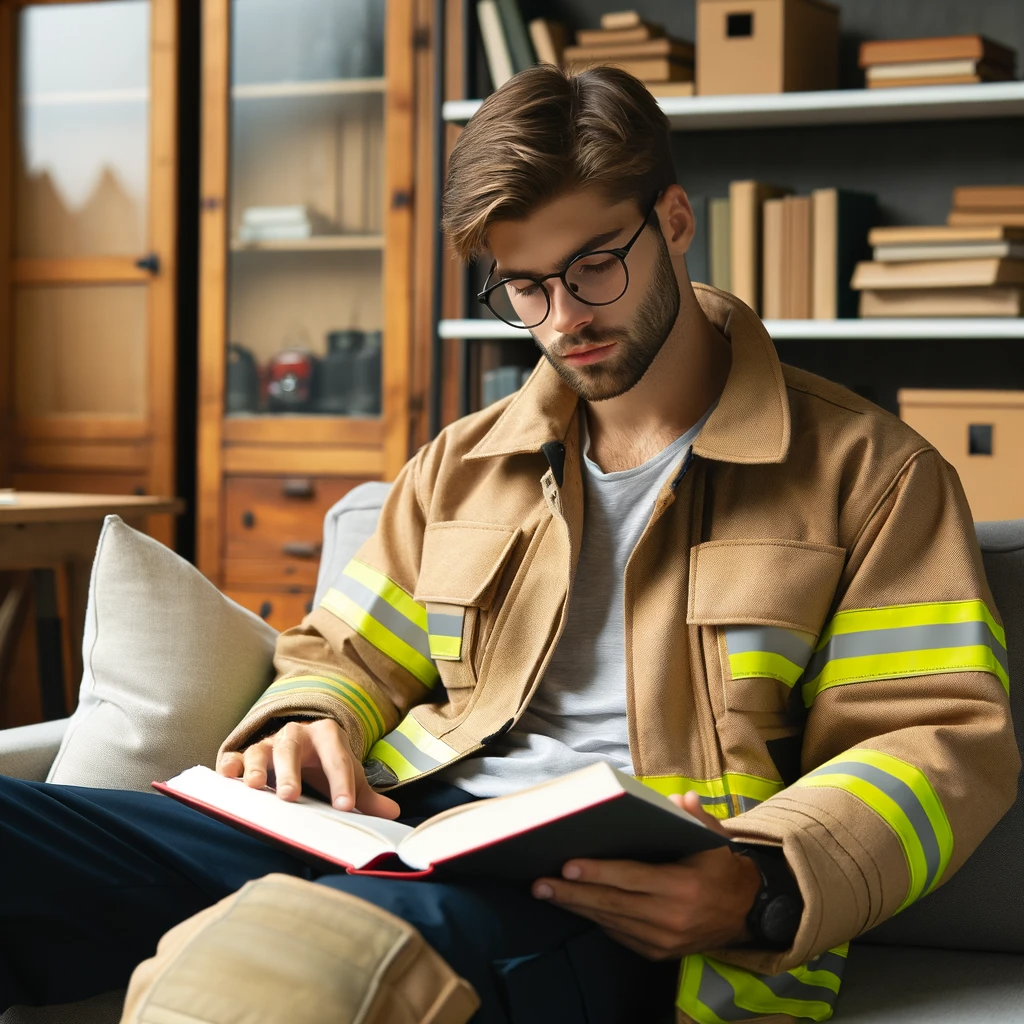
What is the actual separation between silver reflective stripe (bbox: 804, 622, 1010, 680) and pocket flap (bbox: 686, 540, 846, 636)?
1.3 inches

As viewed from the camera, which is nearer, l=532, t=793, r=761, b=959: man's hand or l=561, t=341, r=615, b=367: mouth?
l=532, t=793, r=761, b=959: man's hand

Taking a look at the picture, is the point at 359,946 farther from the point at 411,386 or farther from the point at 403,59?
the point at 403,59

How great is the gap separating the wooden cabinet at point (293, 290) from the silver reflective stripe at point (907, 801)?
6.60ft

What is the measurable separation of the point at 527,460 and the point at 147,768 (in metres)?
0.50

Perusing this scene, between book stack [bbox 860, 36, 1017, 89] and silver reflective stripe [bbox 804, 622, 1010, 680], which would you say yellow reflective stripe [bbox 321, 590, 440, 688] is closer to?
silver reflective stripe [bbox 804, 622, 1010, 680]

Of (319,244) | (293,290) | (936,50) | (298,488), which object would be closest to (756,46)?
(936,50)

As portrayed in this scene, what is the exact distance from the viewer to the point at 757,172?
115 inches

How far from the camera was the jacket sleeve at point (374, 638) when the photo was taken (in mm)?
1366

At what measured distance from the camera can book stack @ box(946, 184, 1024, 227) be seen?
2441mm

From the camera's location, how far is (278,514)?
10.1 feet

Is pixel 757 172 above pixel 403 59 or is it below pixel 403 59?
below

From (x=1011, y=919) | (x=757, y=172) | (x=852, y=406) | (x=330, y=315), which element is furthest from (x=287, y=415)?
(x=1011, y=919)

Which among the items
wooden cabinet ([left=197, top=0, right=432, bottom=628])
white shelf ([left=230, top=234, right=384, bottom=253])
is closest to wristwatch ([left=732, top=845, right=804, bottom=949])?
wooden cabinet ([left=197, top=0, right=432, bottom=628])

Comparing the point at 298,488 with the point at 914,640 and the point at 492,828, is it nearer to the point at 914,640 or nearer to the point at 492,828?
the point at 914,640
